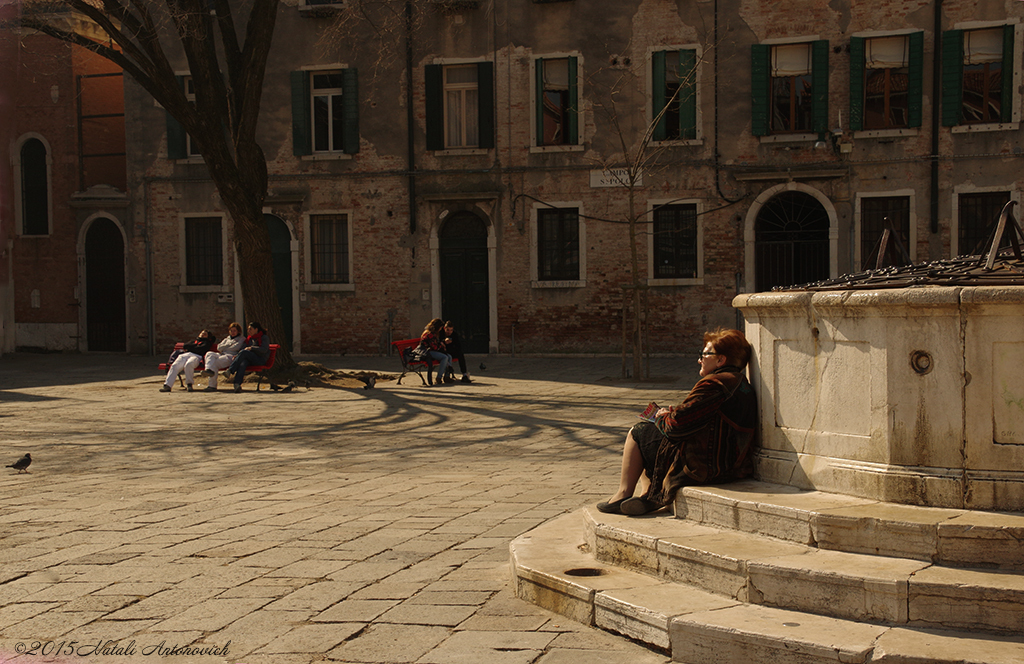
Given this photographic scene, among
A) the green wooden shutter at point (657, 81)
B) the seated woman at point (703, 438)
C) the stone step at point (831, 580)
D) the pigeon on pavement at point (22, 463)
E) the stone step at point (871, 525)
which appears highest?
the green wooden shutter at point (657, 81)

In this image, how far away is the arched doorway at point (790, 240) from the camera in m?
20.5

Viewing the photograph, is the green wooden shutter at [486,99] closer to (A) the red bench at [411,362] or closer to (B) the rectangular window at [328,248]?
(B) the rectangular window at [328,248]

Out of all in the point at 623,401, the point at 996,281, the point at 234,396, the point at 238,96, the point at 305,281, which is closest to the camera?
the point at 996,281

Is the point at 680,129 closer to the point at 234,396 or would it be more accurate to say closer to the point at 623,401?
the point at 623,401

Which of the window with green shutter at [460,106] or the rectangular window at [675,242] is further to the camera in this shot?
the window with green shutter at [460,106]

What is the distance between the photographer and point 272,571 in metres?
5.31

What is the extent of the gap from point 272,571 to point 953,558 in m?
3.28

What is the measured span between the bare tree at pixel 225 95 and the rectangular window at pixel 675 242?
837 centimetres

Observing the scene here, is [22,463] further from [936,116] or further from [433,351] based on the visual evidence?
[936,116]

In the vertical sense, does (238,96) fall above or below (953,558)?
above

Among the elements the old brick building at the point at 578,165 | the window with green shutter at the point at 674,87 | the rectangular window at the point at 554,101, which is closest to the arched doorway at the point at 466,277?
the old brick building at the point at 578,165

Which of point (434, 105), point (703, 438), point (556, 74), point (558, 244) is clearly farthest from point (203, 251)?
point (703, 438)

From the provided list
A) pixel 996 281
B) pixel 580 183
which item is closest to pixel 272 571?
pixel 996 281

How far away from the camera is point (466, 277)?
2189cm
